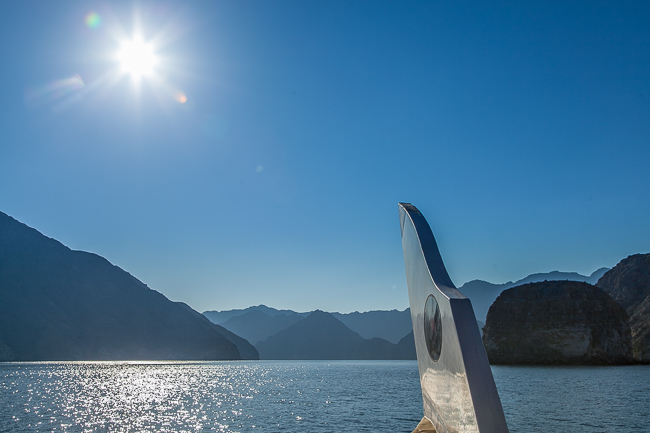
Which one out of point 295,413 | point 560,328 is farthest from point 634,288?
point 295,413

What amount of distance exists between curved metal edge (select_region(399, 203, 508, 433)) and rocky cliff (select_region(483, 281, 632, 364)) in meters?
108

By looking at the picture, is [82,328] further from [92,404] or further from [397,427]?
[397,427]

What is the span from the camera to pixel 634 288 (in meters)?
140

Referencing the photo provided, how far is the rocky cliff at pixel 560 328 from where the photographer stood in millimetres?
102000

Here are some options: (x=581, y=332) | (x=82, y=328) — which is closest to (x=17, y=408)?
(x=581, y=332)

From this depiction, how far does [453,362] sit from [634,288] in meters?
167

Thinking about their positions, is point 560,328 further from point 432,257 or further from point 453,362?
point 453,362

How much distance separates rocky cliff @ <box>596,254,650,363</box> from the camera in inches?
4615

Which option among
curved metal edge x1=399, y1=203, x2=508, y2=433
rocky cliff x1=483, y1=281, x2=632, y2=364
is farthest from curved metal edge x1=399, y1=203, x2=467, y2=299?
rocky cliff x1=483, y1=281, x2=632, y2=364

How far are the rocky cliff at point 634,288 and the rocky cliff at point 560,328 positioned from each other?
549 inches

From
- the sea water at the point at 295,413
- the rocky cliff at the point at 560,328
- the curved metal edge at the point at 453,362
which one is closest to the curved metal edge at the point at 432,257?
the curved metal edge at the point at 453,362

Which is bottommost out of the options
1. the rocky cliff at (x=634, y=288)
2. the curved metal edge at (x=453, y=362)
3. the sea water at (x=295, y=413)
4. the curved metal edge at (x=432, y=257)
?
the sea water at (x=295, y=413)

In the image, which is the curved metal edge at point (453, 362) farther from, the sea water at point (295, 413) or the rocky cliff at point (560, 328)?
the rocky cliff at point (560, 328)

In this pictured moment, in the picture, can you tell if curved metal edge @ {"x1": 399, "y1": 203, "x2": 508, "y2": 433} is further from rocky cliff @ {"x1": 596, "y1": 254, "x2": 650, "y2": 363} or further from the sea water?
rocky cliff @ {"x1": 596, "y1": 254, "x2": 650, "y2": 363}
